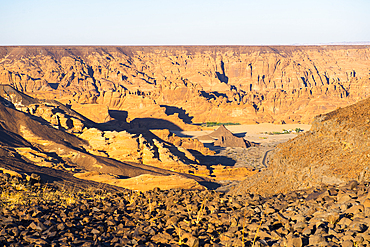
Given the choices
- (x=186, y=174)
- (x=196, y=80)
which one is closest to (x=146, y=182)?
(x=186, y=174)

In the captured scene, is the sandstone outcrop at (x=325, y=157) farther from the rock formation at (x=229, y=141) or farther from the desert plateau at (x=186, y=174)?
the rock formation at (x=229, y=141)

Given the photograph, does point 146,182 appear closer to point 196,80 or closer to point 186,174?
point 186,174

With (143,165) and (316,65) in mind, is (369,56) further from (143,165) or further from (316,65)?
(143,165)

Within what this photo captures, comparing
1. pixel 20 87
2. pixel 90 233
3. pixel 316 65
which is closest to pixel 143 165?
pixel 90 233

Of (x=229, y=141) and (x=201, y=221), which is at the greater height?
(x=201, y=221)

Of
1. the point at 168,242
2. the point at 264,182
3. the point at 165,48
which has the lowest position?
the point at 264,182

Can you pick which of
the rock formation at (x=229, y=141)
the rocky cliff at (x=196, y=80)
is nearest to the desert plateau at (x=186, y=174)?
the rock formation at (x=229, y=141)

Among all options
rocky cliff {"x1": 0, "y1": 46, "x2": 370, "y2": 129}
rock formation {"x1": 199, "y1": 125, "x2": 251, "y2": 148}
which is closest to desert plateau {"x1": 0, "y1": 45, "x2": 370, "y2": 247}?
rock formation {"x1": 199, "y1": 125, "x2": 251, "y2": 148}
